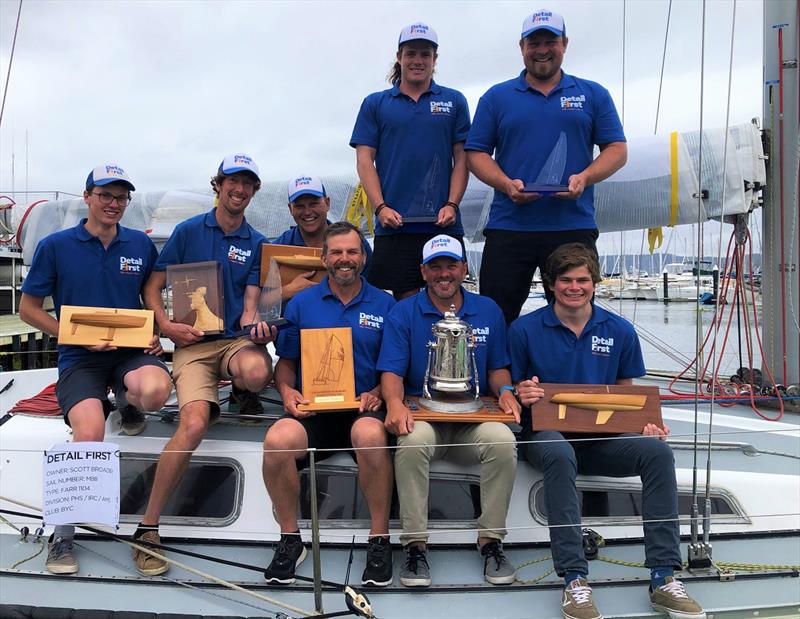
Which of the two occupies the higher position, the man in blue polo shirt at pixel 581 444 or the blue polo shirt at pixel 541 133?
the blue polo shirt at pixel 541 133

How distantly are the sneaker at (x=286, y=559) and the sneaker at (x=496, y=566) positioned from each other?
2.59 ft

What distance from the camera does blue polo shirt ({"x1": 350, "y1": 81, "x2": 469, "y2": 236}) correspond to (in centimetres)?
→ 403

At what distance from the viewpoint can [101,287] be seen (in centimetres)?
371

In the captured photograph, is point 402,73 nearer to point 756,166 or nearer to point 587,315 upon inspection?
point 587,315

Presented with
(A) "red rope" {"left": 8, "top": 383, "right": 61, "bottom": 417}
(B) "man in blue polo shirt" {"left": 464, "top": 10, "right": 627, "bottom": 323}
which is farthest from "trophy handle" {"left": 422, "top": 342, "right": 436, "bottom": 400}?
(A) "red rope" {"left": 8, "top": 383, "right": 61, "bottom": 417}

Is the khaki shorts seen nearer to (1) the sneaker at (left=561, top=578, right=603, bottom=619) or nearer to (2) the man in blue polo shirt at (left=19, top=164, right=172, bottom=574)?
(2) the man in blue polo shirt at (left=19, top=164, right=172, bottom=574)

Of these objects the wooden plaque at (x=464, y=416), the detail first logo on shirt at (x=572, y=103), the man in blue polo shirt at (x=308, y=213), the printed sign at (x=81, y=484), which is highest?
the detail first logo on shirt at (x=572, y=103)

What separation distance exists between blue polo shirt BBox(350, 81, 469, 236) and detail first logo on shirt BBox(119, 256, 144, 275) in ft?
4.45

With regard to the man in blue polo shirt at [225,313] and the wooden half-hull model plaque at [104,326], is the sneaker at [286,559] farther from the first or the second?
the wooden half-hull model plaque at [104,326]

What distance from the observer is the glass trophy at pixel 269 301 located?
3.66 metres

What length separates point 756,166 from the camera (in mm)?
4719

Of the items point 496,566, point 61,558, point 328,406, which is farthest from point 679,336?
point 61,558

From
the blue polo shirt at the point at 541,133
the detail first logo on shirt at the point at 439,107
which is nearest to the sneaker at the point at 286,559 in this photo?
the blue polo shirt at the point at 541,133

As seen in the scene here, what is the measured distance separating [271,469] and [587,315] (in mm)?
1617
